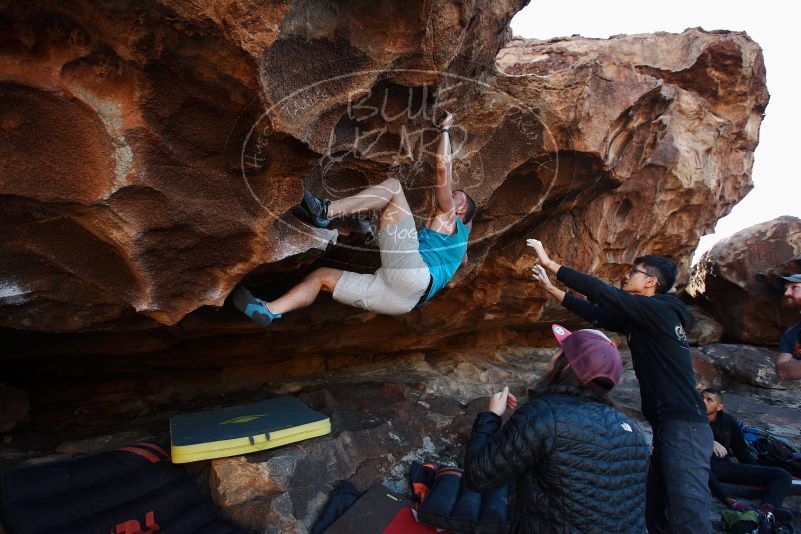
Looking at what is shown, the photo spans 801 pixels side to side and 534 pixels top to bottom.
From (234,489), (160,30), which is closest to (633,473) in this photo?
(234,489)

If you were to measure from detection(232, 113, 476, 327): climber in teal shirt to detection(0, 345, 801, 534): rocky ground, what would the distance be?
3.35ft

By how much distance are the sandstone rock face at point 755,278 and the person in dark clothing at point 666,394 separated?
5.69m

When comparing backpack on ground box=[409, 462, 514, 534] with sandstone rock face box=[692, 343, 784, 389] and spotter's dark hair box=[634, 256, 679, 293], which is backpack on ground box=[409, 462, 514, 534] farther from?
sandstone rock face box=[692, 343, 784, 389]

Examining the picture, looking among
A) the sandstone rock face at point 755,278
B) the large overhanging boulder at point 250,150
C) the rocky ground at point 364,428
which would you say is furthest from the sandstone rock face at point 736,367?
the large overhanging boulder at point 250,150

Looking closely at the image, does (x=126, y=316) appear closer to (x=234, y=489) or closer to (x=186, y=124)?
(x=234, y=489)

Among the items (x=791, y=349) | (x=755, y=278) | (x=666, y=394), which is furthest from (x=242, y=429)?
(x=755, y=278)

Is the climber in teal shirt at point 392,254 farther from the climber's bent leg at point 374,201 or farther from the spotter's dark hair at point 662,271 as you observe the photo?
the spotter's dark hair at point 662,271

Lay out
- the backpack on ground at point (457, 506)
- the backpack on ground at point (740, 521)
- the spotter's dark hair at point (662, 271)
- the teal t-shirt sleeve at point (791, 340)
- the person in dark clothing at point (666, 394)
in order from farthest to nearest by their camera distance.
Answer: the teal t-shirt sleeve at point (791, 340) → the backpack on ground at point (740, 521) → the spotter's dark hair at point (662, 271) → the backpack on ground at point (457, 506) → the person in dark clothing at point (666, 394)

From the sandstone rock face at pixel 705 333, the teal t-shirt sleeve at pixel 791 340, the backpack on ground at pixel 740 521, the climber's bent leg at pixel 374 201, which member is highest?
the climber's bent leg at pixel 374 201

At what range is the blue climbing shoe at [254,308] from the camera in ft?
8.97

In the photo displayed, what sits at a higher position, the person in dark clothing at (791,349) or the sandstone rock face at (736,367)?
the person in dark clothing at (791,349)

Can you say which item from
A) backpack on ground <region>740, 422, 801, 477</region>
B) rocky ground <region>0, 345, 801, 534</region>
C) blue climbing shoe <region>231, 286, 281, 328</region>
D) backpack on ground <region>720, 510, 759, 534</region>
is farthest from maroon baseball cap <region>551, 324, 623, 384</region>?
backpack on ground <region>740, 422, 801, 477</region>

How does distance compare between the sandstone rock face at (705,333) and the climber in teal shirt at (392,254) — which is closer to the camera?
the climber in teal shirt at (392,254)

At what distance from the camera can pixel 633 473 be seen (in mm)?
2055
